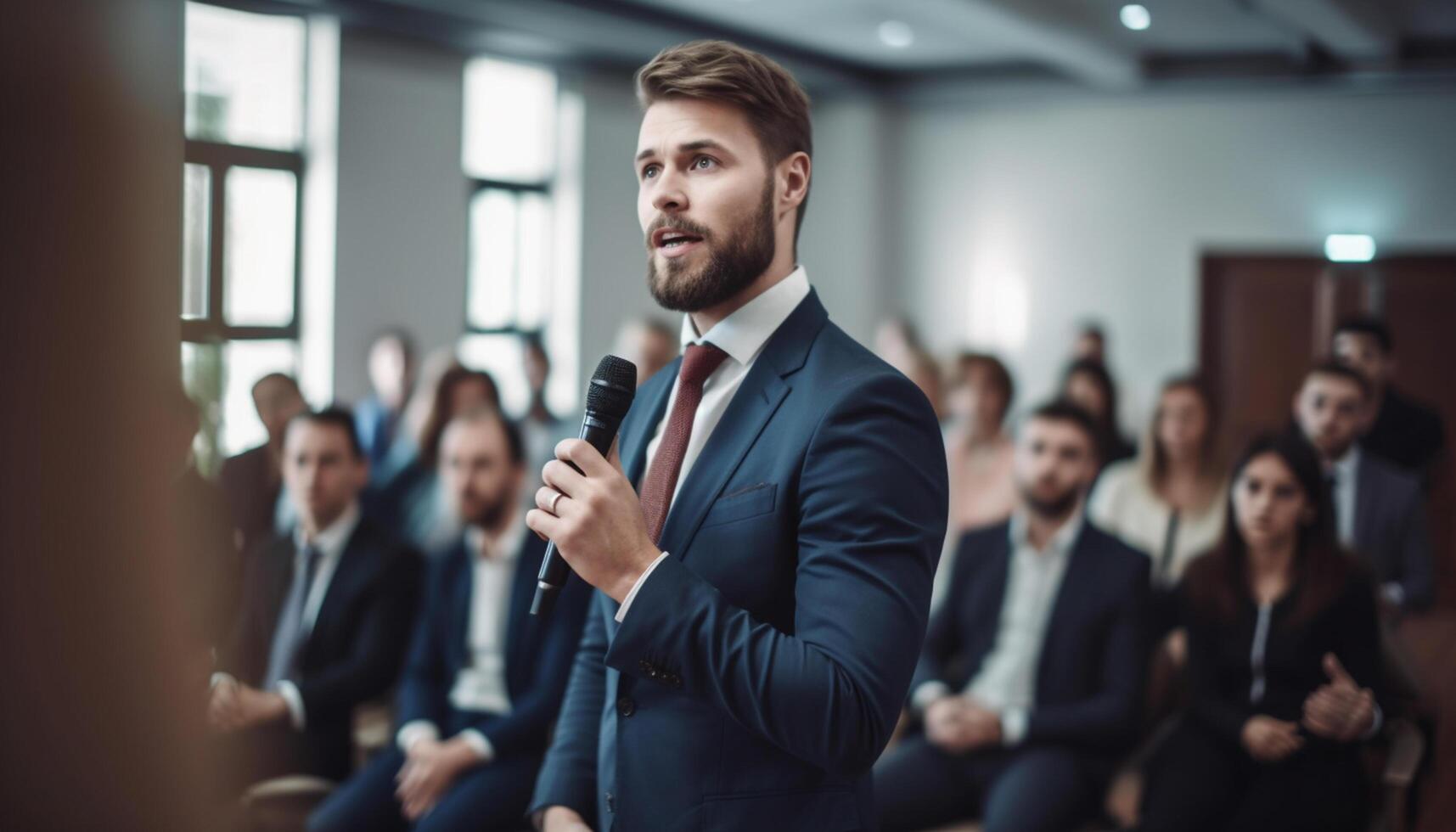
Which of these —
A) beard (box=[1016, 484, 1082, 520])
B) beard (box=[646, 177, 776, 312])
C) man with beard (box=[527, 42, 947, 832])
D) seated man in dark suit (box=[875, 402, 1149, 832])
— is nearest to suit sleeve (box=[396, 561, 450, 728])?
seated man in dark suit (box=[875, 402, 1149, 832])

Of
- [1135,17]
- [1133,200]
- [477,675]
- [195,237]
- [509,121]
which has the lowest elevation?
[477,675]

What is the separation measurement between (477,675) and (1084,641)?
1408mm

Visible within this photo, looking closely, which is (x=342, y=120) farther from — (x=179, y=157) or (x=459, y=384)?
(x=179, y=157)

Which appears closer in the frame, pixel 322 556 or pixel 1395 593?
pixel 322 556

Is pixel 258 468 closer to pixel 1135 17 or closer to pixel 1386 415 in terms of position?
pixel 1386 415

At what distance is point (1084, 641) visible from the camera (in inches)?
114

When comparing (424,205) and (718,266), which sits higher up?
(424,205)

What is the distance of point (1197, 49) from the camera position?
8.49 m

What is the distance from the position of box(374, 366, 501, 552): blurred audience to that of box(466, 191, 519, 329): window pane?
317 centimetres

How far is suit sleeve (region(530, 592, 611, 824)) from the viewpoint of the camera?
133cm

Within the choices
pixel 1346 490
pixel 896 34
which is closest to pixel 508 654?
pixel 1346 490

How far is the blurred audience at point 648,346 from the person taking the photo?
18.4 ft

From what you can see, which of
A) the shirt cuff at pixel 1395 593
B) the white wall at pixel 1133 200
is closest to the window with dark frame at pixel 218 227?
the shirt cuff at pixel 1395 593

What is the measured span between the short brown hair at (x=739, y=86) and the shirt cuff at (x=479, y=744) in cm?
189
